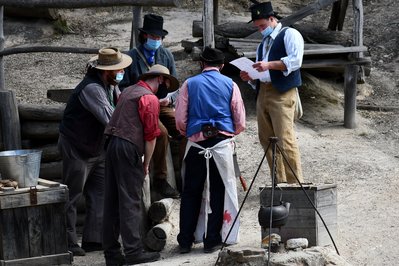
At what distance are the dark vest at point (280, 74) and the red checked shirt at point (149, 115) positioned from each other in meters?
1.68

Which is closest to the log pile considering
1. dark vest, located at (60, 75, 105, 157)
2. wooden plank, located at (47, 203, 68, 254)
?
dark vest, located at (60, 75, 105, 157)

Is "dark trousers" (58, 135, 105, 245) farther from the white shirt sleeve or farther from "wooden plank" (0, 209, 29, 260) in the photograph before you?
the white shirt sleeve

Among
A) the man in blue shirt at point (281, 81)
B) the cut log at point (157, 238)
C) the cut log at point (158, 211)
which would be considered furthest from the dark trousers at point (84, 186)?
the man in blue shirt at point (281, 81)

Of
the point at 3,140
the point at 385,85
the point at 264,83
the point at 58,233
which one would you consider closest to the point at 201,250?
the point at 58,233

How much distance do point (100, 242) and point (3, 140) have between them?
1.81 meters

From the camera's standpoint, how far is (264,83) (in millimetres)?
9852

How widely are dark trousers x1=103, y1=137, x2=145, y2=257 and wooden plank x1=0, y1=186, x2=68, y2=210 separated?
0.41 meters

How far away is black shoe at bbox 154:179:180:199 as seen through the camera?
10.1m

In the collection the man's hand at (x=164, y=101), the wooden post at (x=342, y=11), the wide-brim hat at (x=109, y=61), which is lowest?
the man's hand at (x=164, y=101)

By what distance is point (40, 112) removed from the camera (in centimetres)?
1052

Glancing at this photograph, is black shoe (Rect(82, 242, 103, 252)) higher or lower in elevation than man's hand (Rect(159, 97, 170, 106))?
lower

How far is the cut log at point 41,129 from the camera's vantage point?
34.6 ft

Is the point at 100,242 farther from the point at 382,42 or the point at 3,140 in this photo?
the point at 382,42

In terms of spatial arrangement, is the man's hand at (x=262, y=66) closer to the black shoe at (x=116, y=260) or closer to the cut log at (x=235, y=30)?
the black shoe at (x=116, y=260)
